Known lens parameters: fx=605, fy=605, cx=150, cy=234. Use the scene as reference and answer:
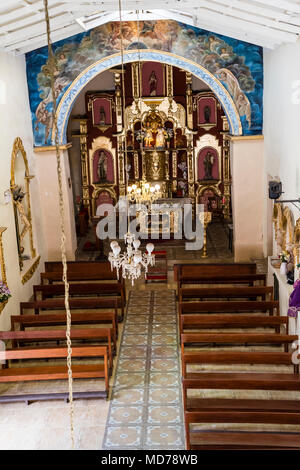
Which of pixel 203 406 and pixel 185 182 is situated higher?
pixel 185 182

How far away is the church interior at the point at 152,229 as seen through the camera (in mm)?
10031

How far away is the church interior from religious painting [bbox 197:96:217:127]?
0.20 ft

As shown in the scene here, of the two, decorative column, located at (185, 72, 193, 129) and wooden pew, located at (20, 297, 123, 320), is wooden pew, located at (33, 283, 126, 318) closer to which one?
wooden pew, located at (20, 297, 123, 320)

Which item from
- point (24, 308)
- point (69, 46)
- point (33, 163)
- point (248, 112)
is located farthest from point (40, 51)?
point (24, 308)

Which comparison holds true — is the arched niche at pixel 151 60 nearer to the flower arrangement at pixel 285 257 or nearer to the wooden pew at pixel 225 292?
the wooden pew at pixel 225 292

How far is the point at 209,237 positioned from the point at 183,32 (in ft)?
25.1

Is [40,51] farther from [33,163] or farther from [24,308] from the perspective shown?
[24,308]

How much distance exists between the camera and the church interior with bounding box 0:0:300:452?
10.0 m

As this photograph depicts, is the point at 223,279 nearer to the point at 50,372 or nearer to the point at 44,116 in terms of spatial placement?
the point at 50,372

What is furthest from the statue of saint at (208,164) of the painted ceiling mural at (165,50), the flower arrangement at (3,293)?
the flower arrangement at (3,293)

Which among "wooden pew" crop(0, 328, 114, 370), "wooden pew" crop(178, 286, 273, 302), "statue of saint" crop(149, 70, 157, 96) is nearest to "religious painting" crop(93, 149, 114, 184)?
"statue of saint" crop(149, 70, 157, 96)

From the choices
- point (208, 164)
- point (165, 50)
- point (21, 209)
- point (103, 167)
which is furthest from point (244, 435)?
point (103, 167)

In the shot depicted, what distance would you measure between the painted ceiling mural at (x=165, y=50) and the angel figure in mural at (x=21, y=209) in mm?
3152

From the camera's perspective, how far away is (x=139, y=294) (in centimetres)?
1636
